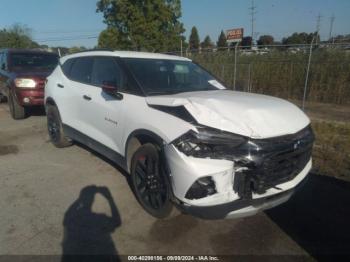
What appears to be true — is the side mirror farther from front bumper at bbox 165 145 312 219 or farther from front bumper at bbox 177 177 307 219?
front bumper at bbox 177 177 307 219

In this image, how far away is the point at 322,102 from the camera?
1141 cm

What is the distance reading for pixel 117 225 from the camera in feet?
Result: 10.2

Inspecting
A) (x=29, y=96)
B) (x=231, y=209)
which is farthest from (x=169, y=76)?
(x=29, y=96)

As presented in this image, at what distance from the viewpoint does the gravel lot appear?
2.77 meters

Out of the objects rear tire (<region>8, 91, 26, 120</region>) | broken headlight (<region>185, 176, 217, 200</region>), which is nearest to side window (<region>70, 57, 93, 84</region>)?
broken headlight (<region>185, 176, 217, 200</region>)

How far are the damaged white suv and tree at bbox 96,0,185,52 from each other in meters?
24.7

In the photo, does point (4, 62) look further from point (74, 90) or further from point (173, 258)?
point (173, 258)

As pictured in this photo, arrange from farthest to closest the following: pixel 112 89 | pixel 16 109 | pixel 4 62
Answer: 1. pixel 4 62
2. pixel 16 109
3. pixel 112 89

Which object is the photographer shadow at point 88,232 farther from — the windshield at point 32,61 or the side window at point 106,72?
the windshield at point 32,61

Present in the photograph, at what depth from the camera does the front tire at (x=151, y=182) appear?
2975 millimetres

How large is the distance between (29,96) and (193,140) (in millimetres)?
6437

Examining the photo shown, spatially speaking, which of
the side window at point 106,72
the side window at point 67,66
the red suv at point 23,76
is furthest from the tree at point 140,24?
the side window at point 106,72

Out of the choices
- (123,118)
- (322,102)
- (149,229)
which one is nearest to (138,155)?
(123,118)

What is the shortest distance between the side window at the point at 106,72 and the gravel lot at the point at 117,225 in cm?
139
